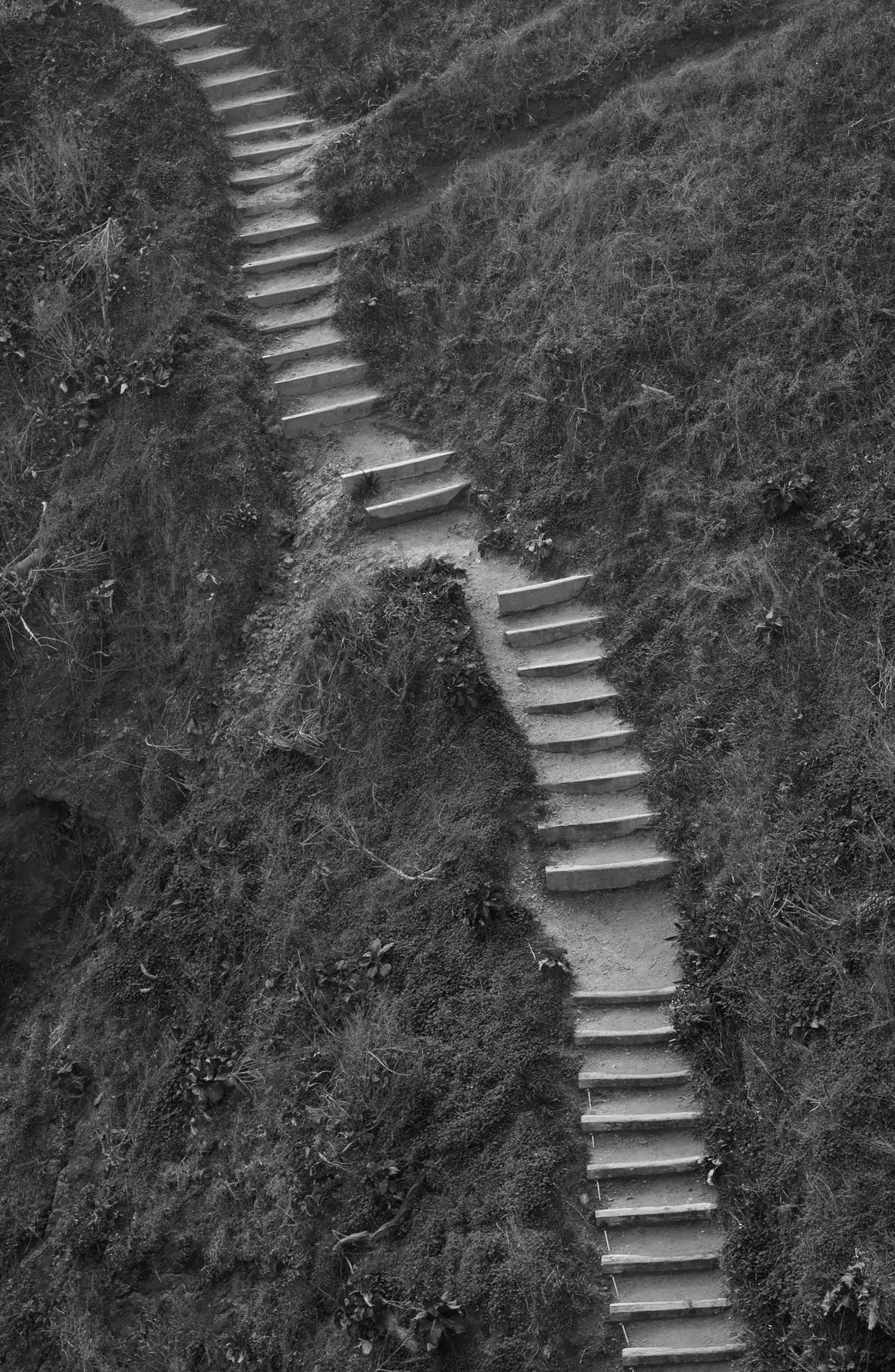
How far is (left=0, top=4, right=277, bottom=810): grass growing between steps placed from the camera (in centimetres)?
1199

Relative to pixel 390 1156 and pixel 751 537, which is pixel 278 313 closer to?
pixel 751 537

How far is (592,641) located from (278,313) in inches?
236

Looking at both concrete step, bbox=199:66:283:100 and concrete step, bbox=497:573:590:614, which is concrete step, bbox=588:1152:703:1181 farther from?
concrete step, bbox=199:66:283:100

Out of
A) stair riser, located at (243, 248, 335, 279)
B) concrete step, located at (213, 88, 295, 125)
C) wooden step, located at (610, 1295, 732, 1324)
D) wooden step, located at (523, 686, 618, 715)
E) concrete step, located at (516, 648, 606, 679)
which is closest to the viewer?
wooden step, located at (610, 1295, 732, 1324)

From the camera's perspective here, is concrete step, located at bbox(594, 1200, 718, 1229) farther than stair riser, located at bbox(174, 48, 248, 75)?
No

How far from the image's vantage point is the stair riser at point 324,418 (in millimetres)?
12562

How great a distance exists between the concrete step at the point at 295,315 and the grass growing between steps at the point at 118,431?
0.84 ft

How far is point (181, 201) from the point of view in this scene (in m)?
14.2

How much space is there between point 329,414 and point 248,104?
18.1 ft

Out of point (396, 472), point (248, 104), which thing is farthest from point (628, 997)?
point (248, 104)

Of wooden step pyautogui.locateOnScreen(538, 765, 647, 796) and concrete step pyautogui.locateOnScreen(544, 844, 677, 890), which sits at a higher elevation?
wooden step pyautogui.locateOnScreen(538, 765, 647, 796)

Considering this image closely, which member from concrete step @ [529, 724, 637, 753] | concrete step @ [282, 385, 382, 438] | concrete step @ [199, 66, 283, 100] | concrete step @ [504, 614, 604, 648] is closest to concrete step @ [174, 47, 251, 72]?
concrete step @ [199, 66, 283, 100]

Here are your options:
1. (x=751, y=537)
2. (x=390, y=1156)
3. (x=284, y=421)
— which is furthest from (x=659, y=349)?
(x=390, y=1156)

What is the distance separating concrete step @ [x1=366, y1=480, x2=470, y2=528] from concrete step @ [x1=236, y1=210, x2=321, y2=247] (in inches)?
177
